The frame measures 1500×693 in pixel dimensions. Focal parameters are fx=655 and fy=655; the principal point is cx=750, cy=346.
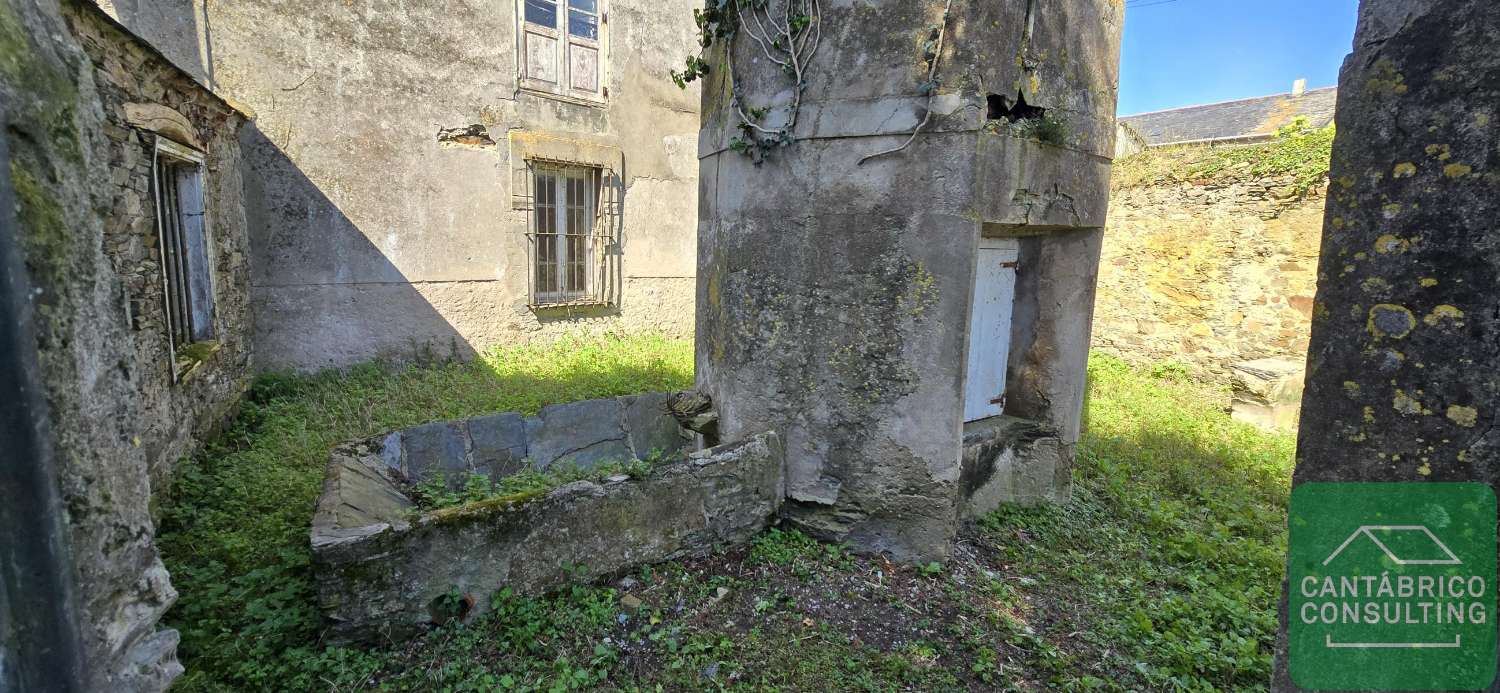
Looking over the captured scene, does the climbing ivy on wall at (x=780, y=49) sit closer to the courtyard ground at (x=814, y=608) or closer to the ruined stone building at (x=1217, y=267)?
the courtyard ground at (x=814, y=608)

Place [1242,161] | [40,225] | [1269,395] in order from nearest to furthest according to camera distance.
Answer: [40,225] < [1269,395] < [1242,161]

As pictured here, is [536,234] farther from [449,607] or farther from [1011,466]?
[1011,466]

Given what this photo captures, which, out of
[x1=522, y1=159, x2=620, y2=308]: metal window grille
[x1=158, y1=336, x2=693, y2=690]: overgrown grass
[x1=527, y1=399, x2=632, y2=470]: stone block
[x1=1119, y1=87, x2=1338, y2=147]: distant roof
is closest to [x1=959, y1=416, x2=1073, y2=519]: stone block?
[x1=527, y1=399, x2=632, y2=470]: stone block

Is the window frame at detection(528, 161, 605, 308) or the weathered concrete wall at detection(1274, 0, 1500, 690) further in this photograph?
the window frame at detection(528, 161, 605, 308)

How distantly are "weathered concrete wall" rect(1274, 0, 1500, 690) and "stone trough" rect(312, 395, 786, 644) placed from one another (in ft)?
9.18

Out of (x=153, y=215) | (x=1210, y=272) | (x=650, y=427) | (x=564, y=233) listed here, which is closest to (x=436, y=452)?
(x=650, y=427)

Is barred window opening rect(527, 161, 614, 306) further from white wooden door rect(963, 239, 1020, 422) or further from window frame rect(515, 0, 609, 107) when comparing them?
white wooden door rect(963, 239, 1020, 422)

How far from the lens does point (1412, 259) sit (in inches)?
57.2

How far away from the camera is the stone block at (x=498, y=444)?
447cm

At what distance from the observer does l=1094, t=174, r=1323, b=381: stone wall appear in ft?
Answer: 25.6

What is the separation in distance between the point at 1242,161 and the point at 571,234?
8690 millimetres

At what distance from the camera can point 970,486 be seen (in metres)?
4.36

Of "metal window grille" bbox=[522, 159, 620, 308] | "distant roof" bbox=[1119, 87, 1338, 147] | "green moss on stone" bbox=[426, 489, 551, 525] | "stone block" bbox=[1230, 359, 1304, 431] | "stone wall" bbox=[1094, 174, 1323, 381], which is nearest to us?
"green moss on stone" bbox=[426, 489, 551, 525]

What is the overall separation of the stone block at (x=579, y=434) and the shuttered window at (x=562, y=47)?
213 inches
